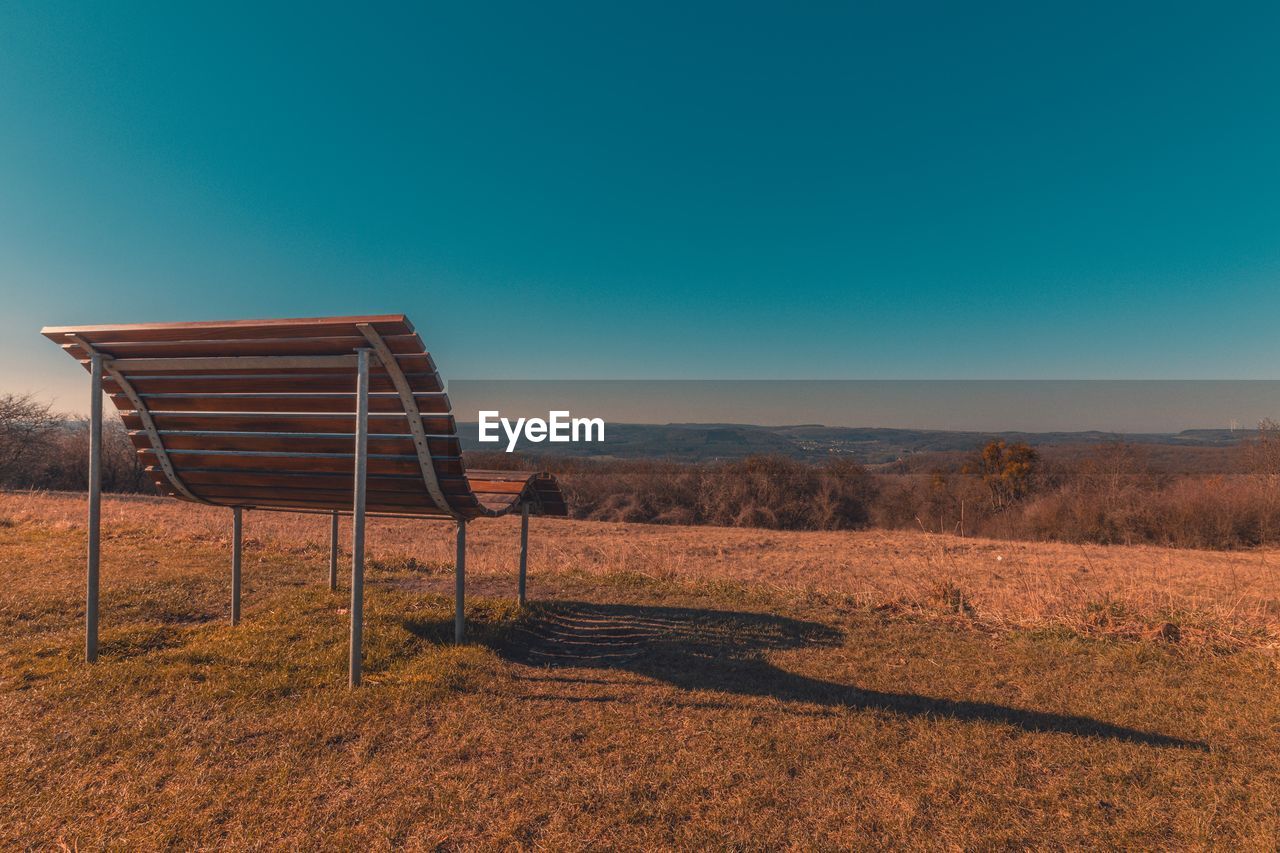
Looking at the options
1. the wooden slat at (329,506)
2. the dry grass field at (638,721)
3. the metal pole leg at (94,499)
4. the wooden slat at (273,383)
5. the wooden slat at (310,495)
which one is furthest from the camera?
the wooden slat at (329,506)

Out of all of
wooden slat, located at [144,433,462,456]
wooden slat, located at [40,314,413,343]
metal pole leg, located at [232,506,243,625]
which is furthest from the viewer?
metal pole leg, located at [232,506,243,625]

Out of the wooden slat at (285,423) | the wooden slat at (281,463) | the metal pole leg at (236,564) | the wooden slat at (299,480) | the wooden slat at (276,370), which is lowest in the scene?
the metal pole leg at (236,564)

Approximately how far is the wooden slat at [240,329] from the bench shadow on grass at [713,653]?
2.49 meters

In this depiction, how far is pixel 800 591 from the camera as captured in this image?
22.7ft

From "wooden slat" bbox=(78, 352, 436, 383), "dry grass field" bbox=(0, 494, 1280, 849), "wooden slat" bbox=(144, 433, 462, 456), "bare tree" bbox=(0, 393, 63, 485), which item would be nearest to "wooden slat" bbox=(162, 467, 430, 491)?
"wooden slat" bbox=(144, 433, 462, 456)

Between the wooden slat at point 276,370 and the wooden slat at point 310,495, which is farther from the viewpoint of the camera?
the wooden slat at point 310,495

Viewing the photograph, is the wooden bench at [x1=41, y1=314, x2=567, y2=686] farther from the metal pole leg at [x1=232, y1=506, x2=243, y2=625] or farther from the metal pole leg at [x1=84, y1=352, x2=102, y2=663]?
the metal pole leg at [x1=232, y1=506, x2=243, y2=625]

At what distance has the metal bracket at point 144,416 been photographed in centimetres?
395

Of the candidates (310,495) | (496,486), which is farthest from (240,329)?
(496,486)

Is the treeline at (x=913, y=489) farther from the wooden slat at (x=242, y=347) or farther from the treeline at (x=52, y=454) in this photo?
the wooden slat at (x=242, y=347)

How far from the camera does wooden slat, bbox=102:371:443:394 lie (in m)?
3.61

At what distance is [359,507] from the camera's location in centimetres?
361

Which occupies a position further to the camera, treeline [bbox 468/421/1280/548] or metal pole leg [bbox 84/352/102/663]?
treeline [bbox 468/421/1280/548]

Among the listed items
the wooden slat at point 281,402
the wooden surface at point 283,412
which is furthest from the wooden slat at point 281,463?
the wooden slat at point 281,402
